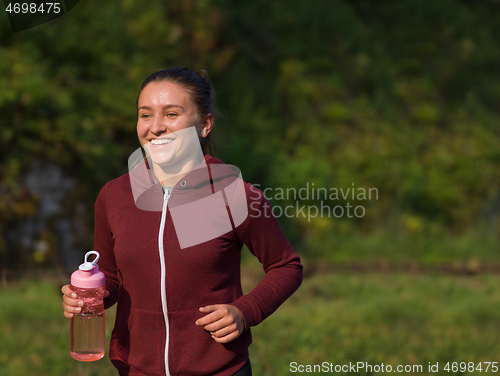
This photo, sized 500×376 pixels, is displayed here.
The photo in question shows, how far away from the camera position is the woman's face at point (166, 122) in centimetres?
206

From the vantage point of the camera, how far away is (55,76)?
7.25 meters

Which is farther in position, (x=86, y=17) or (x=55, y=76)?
(x=86, y=17)

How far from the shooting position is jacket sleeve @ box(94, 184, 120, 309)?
220 cm

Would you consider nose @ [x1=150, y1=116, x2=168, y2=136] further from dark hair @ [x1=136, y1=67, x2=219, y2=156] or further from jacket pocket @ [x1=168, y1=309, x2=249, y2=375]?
jacket pocket @ [x1=168, y1=309, x2=249, y2=375]

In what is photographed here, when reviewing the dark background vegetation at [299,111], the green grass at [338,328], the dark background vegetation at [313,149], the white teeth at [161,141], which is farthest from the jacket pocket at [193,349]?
the dark background vegetation at [299,111]

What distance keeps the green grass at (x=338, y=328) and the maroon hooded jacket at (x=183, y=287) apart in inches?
93.9

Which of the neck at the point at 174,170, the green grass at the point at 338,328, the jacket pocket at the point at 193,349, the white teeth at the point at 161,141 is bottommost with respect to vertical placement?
the green grass at the point at 338,328

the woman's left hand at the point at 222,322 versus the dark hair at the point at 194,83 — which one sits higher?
the dark hair at the point at 194,83

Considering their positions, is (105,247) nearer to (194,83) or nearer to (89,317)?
(89,317)

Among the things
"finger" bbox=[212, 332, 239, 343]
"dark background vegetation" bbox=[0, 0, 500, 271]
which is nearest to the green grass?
"dark background vegetation" bbox=[0, 0, 500, 271]

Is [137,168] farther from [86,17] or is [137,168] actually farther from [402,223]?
[402,223]

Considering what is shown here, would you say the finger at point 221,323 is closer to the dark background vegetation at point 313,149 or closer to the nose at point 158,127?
the nose at point 158,127

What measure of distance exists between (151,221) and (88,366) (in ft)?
9.06

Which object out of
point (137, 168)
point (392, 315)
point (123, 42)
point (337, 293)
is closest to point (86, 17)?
point (123, 42)
